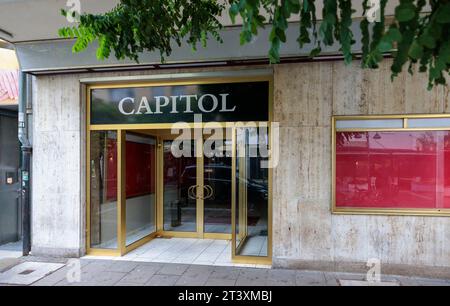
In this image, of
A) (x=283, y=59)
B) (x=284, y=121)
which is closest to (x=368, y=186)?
A: (x=284, y=121)

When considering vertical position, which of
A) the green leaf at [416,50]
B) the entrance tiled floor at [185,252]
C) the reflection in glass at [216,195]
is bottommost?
the entrance tiled floor at [185,252]

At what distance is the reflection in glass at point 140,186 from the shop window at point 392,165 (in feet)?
12.2

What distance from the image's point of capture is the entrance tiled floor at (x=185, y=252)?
17.7ft

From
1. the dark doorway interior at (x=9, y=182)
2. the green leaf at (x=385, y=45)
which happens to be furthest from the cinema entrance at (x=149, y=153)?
the green leaf at (x=385, y=45)

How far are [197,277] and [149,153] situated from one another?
315 cm

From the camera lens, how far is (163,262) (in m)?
5.30

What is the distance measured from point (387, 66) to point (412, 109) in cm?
72

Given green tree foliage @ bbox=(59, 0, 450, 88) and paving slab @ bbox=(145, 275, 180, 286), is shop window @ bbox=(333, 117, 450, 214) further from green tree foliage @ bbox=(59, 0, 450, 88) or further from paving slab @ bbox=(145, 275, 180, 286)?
green tree foliage @ bbox=(59, 0, 450, 88)

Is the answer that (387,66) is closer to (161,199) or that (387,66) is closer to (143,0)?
(143,0)

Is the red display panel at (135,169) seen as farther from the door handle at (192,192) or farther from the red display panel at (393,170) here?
the red display panel at (393,170)

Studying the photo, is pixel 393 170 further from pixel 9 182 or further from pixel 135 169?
pixel 9 182

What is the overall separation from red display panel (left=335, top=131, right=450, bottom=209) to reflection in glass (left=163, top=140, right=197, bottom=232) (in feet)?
10.7

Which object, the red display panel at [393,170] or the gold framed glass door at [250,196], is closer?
the red display panel at [393,170]

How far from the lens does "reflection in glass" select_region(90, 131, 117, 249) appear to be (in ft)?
18.9
